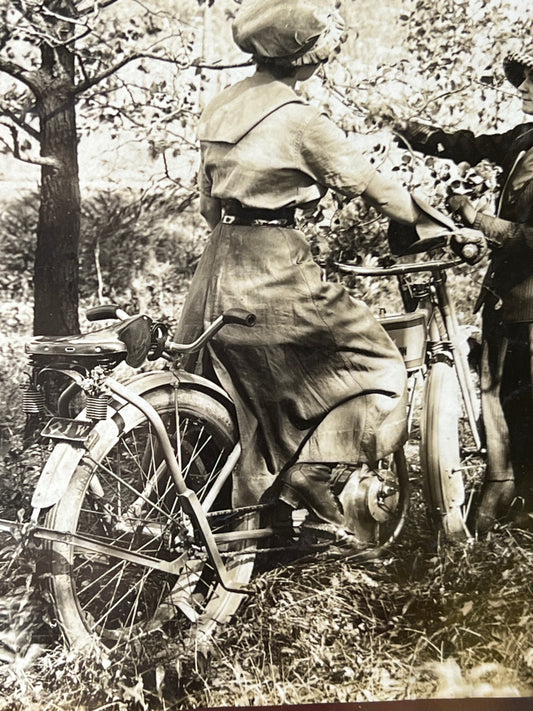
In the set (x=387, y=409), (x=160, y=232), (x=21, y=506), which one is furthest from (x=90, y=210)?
(x=387, y=409)

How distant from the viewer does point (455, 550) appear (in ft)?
10.1

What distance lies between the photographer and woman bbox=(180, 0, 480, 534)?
2840 mm

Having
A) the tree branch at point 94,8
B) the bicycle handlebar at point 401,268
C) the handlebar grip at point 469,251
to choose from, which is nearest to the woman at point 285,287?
the bicycle handlebar at point 401,268

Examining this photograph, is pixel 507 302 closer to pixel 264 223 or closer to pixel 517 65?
pixel 517 65

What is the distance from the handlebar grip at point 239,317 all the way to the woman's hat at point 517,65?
1258 mm

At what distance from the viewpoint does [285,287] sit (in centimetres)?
288

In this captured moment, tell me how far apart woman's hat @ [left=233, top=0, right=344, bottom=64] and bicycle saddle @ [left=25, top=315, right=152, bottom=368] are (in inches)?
37.8

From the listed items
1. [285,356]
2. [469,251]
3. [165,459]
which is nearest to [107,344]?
[165,459]

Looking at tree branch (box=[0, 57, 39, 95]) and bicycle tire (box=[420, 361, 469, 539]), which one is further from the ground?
tree branch (box=[0, 57, 39, 95])

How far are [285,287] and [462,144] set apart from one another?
0.83m

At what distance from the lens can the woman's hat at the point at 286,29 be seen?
2.84 meters

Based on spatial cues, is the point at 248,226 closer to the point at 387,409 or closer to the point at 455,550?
the point at 387,409

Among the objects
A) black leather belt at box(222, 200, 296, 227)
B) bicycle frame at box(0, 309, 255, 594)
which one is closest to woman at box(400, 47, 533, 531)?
black leather belt at box(222, 200, 296, 227)

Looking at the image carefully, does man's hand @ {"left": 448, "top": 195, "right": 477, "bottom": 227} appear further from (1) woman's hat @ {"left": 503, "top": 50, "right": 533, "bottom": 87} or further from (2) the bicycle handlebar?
(1) woman's hat @ {"left": 503, "top": 50, "right": 533, "bottom": 87}
